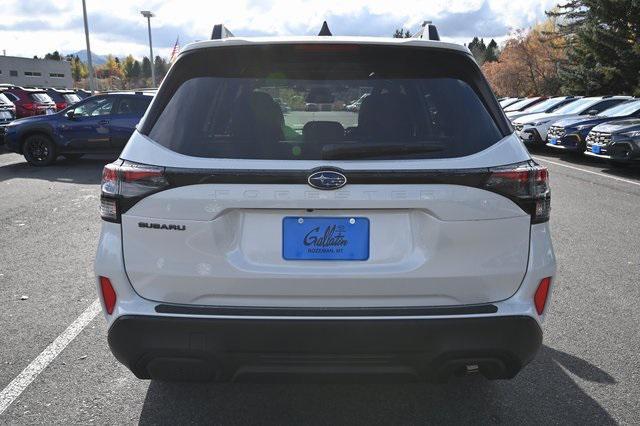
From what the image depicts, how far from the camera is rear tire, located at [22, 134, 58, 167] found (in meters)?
14.4

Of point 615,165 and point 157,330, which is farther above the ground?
point 157,330

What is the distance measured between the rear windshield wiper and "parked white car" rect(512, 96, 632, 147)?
16.4m

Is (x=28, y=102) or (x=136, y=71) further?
(x=136, y=71)

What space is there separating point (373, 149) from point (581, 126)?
14750 mm

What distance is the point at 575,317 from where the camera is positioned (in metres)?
4.41

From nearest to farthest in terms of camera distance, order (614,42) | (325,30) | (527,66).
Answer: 1. (325,30)
2. (614,42)
3. (527,66)

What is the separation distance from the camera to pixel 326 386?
3352mm

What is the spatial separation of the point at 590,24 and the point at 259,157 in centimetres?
3980

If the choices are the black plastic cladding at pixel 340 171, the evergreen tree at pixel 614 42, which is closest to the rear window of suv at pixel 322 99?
the black plastic cladding at pixel 340 171

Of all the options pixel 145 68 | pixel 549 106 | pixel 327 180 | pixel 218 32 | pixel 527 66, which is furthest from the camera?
pixel 145 68

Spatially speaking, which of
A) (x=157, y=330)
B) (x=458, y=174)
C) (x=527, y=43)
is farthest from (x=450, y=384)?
(x=527, y=43)

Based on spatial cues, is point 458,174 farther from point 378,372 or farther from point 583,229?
point 583,229

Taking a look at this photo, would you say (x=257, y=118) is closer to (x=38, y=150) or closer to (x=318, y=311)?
(x=318, y=311)

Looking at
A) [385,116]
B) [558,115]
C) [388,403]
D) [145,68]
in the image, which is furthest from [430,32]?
[145,68]
